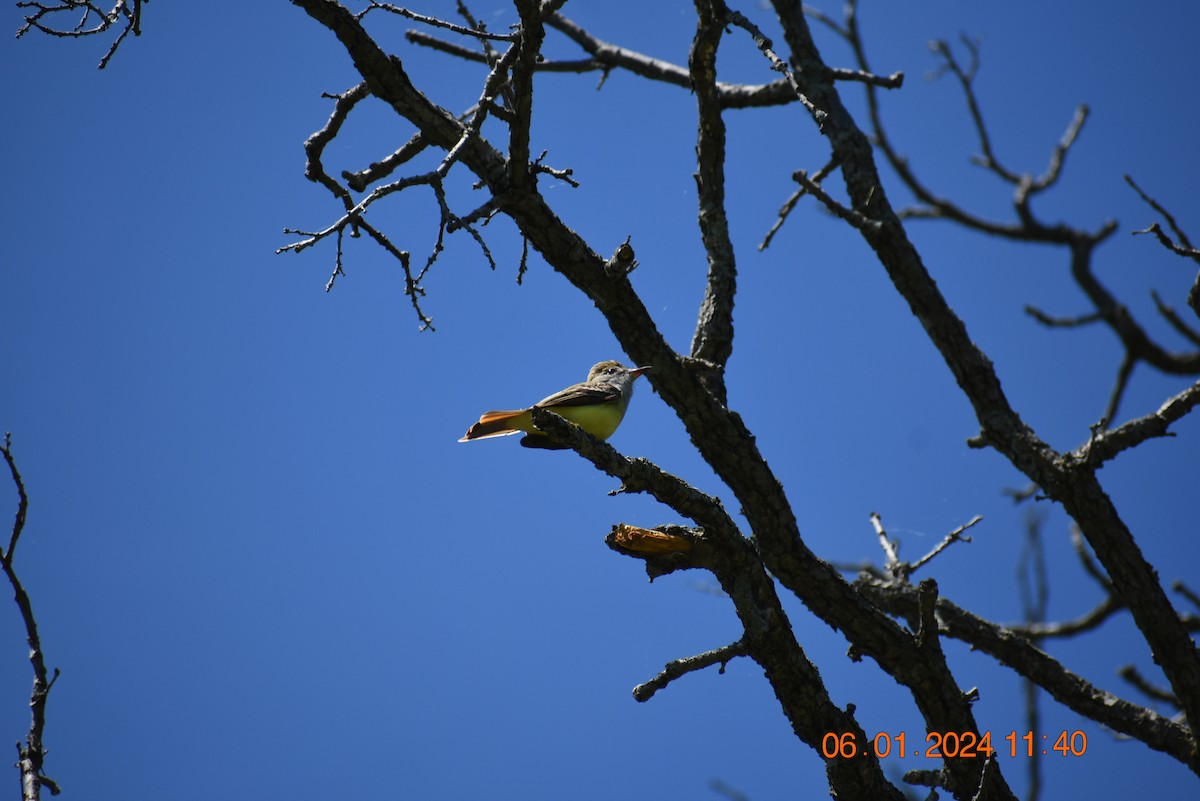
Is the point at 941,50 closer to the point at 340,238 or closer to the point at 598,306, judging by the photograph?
the point at 598,306

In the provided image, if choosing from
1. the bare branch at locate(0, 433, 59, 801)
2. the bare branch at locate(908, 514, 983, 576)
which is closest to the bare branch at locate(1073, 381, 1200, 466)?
the bare branch at locate(908, 514, 983, 576)

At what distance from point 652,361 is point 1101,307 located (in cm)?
653

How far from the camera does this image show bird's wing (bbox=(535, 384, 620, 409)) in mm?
6059

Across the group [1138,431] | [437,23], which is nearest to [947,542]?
[1138,431]

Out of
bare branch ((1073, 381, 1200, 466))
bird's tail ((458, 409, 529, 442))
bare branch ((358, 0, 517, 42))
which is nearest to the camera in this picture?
bare branch ((358, 0, 517, 42))

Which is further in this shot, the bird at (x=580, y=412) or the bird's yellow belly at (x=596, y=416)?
the bird's yellow belly at (x=596, y=416)

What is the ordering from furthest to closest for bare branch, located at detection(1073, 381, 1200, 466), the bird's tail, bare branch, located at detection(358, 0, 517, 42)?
1. bare branch, located at detection(1073, 381, 1200, 466)
2. the bird's tail
3. bare branch, located at detection(358, 0, 517, 42)

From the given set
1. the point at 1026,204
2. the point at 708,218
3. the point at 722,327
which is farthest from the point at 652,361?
the point at 1026,204

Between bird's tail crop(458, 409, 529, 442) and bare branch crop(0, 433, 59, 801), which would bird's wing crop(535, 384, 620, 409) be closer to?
bird's tail crop(458, 409, 529, 442)

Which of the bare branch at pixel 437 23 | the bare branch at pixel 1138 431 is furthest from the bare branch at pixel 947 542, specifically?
the bare branch at pixel 437 23

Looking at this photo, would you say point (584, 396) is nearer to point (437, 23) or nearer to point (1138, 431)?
point (437, 23)

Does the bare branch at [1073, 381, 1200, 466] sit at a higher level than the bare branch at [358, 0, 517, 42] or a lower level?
higher

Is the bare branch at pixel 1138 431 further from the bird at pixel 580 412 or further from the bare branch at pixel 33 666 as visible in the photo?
the bare branch at pixel 33 666

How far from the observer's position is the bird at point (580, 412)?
5.53 meters
